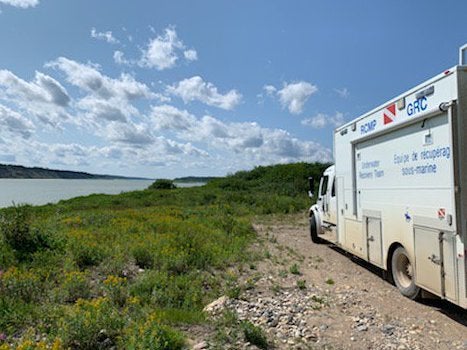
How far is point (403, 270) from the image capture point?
7344mm

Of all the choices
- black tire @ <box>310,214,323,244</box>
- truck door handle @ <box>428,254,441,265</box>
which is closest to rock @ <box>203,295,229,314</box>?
truck door handle @ <box>428,254,441,265</box>

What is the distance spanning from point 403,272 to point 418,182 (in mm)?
1931

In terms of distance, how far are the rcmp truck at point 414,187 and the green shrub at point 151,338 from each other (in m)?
3.89

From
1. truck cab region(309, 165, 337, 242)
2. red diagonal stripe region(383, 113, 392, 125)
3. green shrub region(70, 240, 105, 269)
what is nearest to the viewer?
red diagonal stripe region(383, 113, 392, 125)

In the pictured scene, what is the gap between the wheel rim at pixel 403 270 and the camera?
7.22 meters

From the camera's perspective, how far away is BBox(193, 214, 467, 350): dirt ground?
17.3 ft

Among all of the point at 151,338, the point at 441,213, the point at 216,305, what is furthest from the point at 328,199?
the point at 151,338

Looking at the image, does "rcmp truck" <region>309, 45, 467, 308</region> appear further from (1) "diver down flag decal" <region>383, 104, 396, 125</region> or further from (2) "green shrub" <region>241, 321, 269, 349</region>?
(2) "green shrub" <region>241, 321, 269, 349</region>

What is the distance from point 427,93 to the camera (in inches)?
→ 242

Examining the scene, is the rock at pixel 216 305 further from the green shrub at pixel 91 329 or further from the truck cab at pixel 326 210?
the truck cab at pixel 326 210

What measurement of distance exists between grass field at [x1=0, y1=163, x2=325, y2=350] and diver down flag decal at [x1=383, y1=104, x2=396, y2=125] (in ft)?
14.6

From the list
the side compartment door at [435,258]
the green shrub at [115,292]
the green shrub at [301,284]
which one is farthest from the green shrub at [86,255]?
the side compartment door at [435,258]

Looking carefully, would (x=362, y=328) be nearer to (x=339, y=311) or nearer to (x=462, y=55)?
(x=339, y=311)

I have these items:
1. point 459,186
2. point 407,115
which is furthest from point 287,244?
point 459,186
